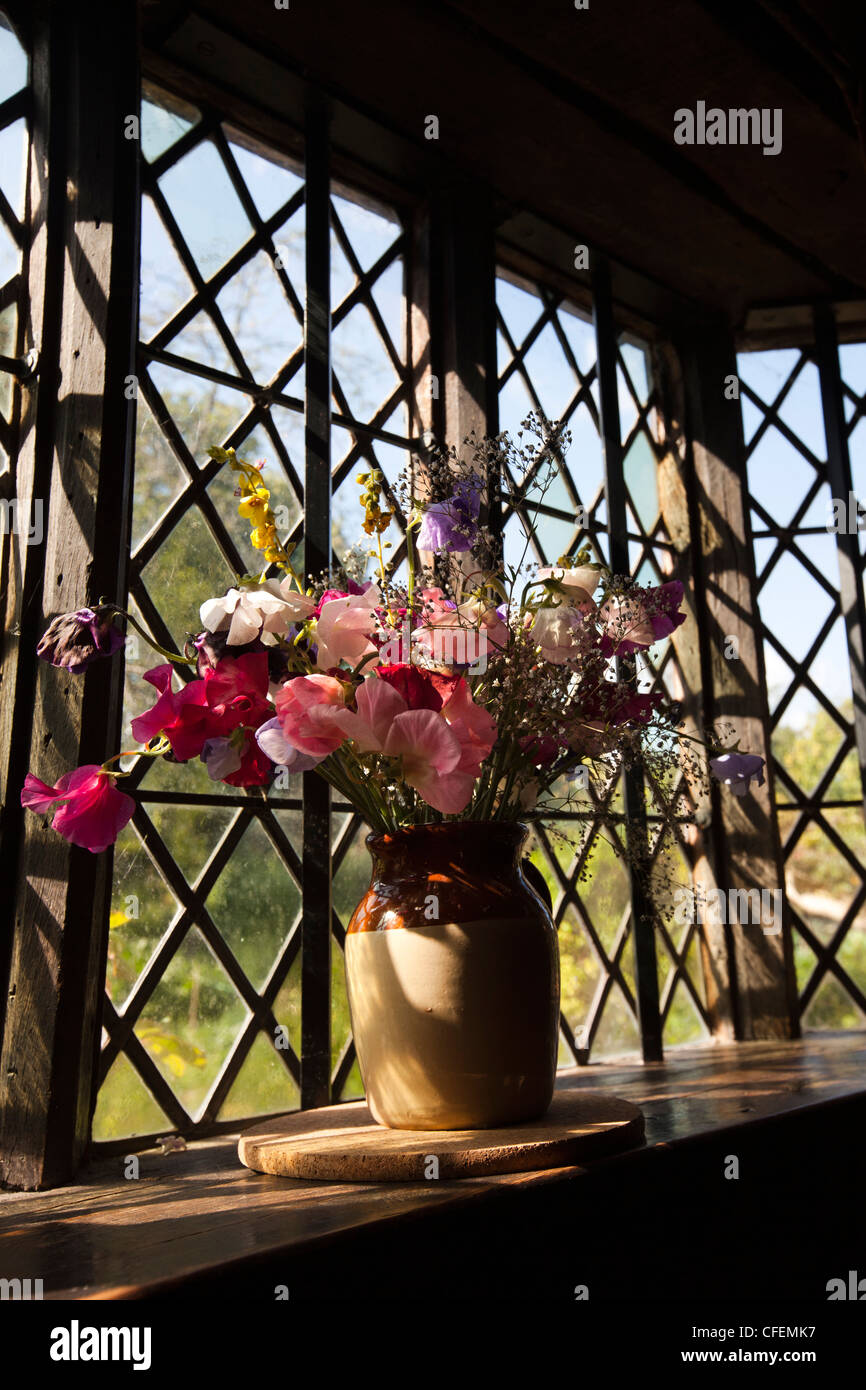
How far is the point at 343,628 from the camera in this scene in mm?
937

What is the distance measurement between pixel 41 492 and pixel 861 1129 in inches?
52.2

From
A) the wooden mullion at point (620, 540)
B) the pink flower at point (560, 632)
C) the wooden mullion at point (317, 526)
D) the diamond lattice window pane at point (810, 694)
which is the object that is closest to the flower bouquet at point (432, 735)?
the pink flower at point (560, 632)

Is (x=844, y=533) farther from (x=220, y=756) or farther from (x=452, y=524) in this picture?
(x=220, y=756)

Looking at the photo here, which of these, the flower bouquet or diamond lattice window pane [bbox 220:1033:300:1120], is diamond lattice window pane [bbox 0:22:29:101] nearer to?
the flower bouquet

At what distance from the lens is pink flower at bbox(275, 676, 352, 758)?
88 centimetres

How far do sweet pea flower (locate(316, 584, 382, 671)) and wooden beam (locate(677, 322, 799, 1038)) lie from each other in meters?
1.29

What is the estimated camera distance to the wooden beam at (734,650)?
6.59 feet

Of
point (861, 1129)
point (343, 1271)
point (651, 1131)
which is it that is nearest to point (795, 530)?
point (861, 1129)

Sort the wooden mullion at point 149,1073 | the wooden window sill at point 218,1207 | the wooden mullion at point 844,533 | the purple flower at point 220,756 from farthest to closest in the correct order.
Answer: the wooden mullion at point 844,533
the wooden mullion at point 149,1073
the purple flower at point 220,756
the wooden window sill at point 218,1207

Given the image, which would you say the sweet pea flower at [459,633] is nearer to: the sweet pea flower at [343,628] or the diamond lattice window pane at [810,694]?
the sweet pea flower at [343,628]

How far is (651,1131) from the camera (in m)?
1.09

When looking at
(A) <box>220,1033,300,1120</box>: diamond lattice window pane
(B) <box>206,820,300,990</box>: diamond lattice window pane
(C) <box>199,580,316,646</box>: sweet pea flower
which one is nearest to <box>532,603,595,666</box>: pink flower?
(C) <box>199,580,316,646</box>: sweet pea flower

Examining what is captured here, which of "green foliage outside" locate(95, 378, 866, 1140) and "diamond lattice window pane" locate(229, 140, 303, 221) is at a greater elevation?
"diamond lattice window pane" locate(229, 140, 303, 221)
